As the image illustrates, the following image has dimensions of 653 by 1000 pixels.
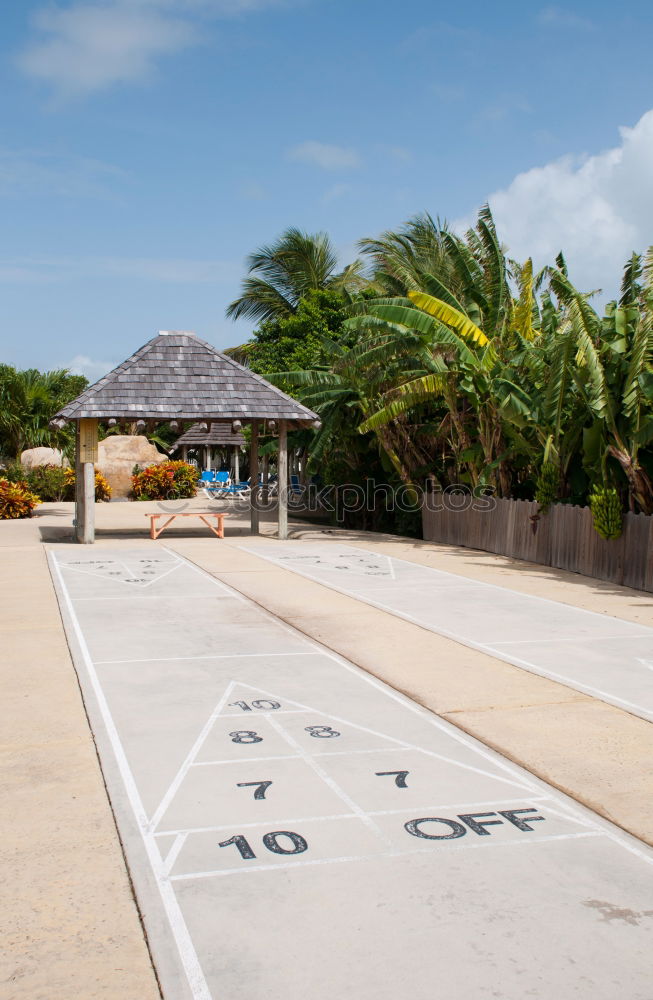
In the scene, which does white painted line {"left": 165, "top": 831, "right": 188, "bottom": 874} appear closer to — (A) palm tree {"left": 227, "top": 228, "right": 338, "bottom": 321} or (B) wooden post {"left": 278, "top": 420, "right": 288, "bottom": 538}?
(B) wooden post {"left": 278, "top": 420, "right": 288, "bottom": 538}

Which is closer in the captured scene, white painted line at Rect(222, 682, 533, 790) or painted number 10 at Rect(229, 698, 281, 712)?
white painted line at Rect(222, 682, 533, 790)

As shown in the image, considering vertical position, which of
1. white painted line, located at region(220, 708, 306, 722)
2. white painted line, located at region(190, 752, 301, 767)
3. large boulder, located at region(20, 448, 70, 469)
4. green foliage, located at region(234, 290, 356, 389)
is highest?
green foliage, located at region(234, 290, 356, 389)

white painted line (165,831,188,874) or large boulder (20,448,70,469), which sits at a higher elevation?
large boulder (20,448,70,469)

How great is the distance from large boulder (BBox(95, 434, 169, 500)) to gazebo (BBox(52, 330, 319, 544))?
13239 millimetres

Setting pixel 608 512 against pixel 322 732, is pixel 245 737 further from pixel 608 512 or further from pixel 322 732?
pixel 608 512

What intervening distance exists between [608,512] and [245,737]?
9403 mm

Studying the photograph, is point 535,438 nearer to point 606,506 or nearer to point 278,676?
point 606,506

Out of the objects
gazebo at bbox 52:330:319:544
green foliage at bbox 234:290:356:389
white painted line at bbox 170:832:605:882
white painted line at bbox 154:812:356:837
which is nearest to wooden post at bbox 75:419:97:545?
gazebo at bbox 52:330:319:544

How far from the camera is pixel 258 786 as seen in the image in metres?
5.58

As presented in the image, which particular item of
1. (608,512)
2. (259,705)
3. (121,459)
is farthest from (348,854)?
(121,459)

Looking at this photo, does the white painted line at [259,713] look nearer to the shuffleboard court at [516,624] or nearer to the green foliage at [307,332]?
the shuffleboard court at [516,624]

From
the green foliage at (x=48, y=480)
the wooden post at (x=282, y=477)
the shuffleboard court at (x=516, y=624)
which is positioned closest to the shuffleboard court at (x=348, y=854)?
the shuffleboard court at (x=516, y=624)

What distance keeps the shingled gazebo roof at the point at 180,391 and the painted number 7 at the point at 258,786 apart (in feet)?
45.6

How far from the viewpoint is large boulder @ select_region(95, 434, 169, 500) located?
1309 inches
